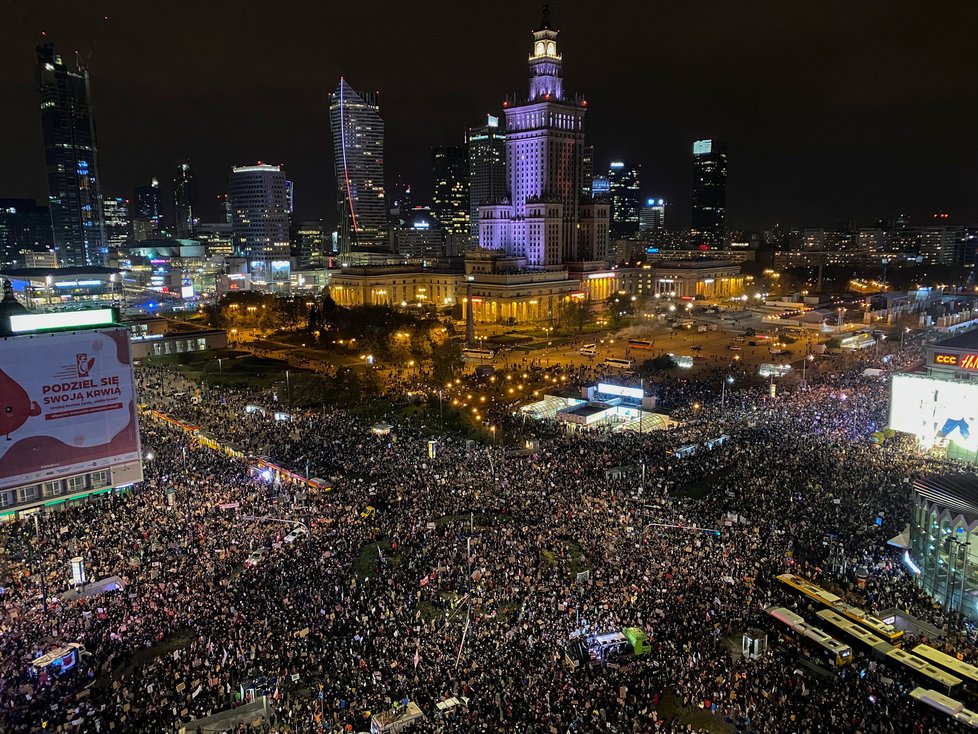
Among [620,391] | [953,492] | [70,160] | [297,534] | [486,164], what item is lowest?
[297,534]

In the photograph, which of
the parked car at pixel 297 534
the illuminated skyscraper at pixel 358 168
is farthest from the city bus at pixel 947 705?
the illuminated skyscraper at pixel 358 168

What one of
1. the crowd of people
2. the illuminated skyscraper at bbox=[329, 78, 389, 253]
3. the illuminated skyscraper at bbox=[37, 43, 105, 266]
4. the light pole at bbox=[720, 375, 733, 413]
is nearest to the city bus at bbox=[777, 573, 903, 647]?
the crowd of people

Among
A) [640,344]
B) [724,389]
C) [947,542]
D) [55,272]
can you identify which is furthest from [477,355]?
→ [55,272]

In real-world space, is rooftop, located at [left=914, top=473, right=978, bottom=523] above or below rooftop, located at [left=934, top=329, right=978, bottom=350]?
below

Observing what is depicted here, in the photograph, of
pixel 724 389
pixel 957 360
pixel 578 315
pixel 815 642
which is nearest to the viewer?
pixel 815 642

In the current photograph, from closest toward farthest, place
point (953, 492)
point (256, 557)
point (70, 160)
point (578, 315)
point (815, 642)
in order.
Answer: point (815, 642) < point (953, 492) < point (256, 557) < point (578, 315) < point (70, 160)

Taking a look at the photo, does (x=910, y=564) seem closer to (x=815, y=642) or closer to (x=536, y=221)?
(x=815, y=642)

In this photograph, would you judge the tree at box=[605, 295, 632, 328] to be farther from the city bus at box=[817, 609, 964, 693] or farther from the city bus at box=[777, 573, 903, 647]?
the city bus at box=[817, 609, 964, 693]
